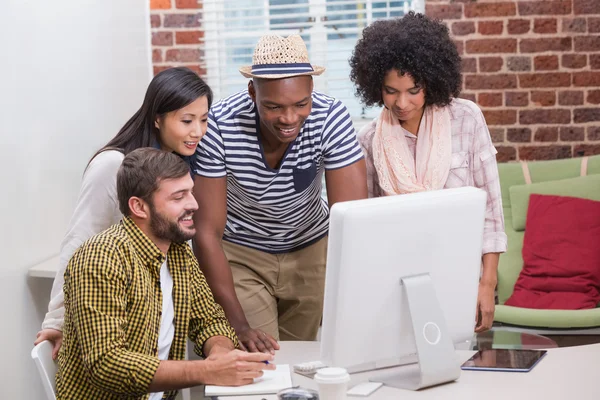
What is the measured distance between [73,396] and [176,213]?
0.49m

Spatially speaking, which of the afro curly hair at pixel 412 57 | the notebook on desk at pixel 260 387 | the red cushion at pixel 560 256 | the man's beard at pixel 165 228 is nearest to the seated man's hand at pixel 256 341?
the notebook on desk at pixel 260 387

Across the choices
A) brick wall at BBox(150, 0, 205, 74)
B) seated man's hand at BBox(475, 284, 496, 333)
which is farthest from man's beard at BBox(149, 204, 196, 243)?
brick wall at BBox(150, 0, 205, 74)

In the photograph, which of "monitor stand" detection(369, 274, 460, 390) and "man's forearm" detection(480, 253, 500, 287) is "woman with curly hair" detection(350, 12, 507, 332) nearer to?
"man's forearm" detection(480, 253, 500, 287)

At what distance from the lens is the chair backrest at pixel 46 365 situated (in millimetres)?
1921

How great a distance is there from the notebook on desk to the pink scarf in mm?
782

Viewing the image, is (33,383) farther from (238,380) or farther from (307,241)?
(238,380)

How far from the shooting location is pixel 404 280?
1.76 meters

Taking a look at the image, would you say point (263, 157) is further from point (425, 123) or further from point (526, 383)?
point (526, 383)

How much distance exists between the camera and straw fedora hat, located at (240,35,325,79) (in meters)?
2.15

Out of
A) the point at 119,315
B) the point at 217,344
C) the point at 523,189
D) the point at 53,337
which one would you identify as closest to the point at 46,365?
the point at 53,337

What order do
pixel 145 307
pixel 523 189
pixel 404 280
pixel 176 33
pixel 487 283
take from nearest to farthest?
1. pixel 404 280
2. pixel 145 307
3. pixel 487 283
4. pixel 523 189
5. pixel 176 33

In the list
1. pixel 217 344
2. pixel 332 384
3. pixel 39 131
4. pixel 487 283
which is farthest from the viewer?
pixel 39 131

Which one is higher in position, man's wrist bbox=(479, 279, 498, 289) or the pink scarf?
the pink scarf

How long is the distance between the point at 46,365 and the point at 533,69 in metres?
3.06
